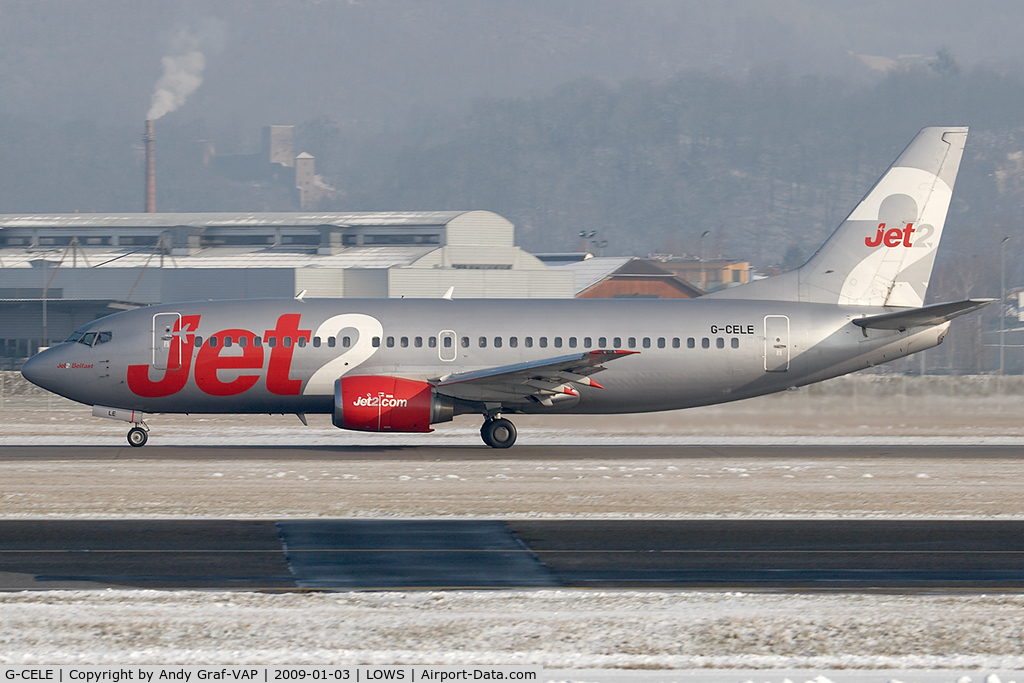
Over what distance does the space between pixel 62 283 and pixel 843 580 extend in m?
71.9

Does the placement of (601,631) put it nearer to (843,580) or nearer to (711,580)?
(711,580)

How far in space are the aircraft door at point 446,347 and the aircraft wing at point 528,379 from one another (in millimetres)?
648

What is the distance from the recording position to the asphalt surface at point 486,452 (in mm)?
29703

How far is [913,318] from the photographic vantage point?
31.9 m

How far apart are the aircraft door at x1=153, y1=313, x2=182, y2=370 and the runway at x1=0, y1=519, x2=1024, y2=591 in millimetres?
12874

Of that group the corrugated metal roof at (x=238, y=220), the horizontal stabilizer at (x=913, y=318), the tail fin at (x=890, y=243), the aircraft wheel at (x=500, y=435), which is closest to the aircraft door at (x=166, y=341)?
the aircraft wheel at (x=500, y=435)

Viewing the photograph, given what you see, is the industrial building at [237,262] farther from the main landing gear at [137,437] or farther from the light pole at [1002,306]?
the main landing gear at [137,437]

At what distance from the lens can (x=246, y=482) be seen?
2436cm

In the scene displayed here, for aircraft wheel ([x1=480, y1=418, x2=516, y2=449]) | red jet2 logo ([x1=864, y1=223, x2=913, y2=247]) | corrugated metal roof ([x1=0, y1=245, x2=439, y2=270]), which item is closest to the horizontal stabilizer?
red jet2 logo ([x1=864, y1=223, x2=913, y2=247])

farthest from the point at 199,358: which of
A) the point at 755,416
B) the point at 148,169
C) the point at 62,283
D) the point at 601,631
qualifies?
the point at 148,169

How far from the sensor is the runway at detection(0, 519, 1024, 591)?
14.5 m

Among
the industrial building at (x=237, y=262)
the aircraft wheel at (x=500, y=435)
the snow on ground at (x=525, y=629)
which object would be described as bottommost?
the snow on ground at (x=525, y=629)

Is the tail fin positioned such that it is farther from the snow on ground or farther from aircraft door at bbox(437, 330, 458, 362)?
the snow on ground

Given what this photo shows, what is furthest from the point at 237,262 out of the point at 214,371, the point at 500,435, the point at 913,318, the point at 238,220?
the point at 913,318
